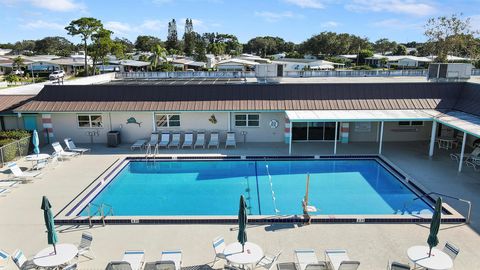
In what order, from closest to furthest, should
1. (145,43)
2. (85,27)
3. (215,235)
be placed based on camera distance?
1. (215,235)
2. (85,27)
3. (145,43)

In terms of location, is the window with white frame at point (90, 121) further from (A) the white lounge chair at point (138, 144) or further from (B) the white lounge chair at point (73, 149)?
(A) the white lounge chair at point (138, 144)

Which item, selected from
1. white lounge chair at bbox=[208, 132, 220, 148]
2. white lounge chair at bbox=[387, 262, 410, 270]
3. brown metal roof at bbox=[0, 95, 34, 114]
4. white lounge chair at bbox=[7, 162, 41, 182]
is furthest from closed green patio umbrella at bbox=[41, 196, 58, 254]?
brown metal roof at bbox=[0, 95, 34, 114]

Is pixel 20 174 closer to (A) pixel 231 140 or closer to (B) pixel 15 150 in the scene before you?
(B) pixel 15 150

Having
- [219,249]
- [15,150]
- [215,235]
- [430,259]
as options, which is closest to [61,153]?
[15,150]

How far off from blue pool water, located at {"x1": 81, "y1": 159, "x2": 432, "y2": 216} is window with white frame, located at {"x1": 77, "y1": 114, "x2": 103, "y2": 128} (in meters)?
4.26

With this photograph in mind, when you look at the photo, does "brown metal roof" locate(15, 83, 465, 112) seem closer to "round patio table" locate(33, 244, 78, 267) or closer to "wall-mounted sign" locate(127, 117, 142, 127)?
"wall-mounted sign" locate(127, 117, 142, 127)

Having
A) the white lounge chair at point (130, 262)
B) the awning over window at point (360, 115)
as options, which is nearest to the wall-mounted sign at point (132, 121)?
the awning over window at point (360, 115)

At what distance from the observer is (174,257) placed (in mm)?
8828

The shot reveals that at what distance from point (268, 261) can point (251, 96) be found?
12561 millimetres

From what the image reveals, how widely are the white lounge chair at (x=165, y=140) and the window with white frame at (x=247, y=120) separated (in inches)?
155

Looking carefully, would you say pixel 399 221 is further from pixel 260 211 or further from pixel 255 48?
pixel 255 48

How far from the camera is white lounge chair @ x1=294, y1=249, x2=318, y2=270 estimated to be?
28.3 feet

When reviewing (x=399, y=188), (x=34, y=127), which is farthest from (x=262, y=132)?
(x=34, y=127)

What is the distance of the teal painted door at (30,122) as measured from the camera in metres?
20.5
